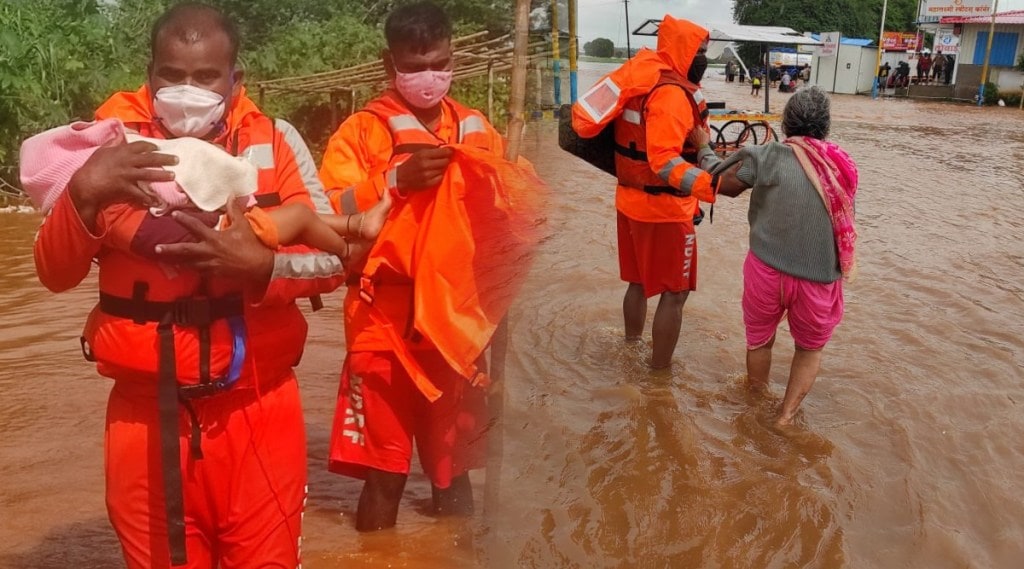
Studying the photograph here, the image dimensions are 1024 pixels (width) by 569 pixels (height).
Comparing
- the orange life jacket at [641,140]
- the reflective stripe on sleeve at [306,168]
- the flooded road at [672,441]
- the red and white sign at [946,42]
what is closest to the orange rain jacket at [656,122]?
the orange life jacket at [641,140]

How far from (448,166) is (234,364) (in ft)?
2.80

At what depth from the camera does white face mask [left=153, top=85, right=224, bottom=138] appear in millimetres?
1765

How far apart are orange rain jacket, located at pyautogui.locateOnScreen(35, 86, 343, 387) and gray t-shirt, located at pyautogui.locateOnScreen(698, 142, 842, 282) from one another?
8.16 ft

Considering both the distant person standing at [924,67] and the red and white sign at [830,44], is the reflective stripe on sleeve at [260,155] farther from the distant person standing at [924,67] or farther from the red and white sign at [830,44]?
the distant person standing at [924,67]

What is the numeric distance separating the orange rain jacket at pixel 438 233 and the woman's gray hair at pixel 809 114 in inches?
71.5

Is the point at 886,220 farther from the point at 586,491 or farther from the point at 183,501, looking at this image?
the point at 183,501

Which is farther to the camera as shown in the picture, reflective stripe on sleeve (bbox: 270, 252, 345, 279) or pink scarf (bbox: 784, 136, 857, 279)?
pink scarf (bbox: 784, 136, 857, 279)

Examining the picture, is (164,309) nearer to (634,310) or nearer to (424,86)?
(424,86)

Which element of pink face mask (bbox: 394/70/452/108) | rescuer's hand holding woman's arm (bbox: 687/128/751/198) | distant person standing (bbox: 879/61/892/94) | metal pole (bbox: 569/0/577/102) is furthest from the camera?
distant person standing (bbox: 879/61/892/94)

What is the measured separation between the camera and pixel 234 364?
185 centimetres

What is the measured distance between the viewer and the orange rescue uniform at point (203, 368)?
5.84 ft

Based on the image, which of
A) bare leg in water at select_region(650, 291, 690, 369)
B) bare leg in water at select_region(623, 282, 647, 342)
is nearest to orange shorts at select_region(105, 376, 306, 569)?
bare leg in water at select_region(650, 291, 690, 369)

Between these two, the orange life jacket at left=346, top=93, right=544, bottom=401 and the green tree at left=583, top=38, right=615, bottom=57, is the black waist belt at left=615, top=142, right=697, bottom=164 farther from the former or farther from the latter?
the orange life jacket at left=346, top=93, right=544, bottom=401

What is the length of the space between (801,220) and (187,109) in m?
2.86
